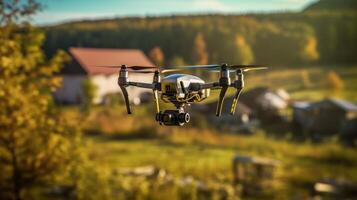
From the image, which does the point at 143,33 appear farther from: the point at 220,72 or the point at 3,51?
the point at 220,72

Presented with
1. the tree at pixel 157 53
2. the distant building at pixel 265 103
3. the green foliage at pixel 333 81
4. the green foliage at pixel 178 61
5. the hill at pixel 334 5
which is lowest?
the distant building at pixel 265 103

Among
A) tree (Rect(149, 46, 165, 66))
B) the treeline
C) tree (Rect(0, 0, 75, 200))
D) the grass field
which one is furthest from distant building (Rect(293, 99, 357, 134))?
tree (Rect(0, 0, 75, 200))

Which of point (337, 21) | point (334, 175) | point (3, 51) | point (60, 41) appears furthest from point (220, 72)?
point (337, 21)

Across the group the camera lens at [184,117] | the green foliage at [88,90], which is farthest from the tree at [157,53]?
the camera lens at [184,117]

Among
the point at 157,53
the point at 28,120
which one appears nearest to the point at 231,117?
the point at 157,53

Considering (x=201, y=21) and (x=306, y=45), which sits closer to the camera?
(x=201, y=21)

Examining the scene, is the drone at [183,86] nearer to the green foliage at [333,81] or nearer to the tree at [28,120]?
the tree at [28,120]
